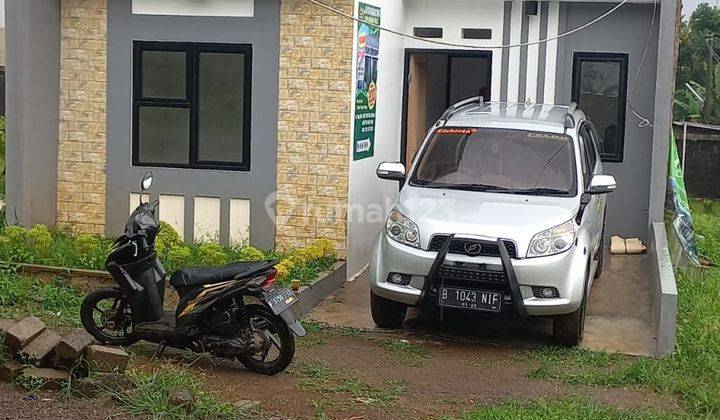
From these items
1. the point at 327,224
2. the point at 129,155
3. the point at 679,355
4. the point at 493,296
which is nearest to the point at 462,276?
the point at 493,296

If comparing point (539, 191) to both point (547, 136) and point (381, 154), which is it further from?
point (381, 154)

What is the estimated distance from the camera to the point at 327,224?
1117cm

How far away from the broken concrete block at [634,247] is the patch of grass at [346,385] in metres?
6.27

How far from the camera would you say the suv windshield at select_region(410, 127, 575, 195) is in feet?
31.6

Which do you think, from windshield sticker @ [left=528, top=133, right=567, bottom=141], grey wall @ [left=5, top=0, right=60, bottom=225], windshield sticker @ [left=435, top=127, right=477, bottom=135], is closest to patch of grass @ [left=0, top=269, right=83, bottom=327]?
grey wall @ [left=5, top=0, right=60, bottom=225]

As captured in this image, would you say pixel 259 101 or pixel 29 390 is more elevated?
pixel 259 101

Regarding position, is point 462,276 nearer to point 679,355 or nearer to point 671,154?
point 679,355

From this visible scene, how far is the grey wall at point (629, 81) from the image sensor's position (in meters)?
13.4

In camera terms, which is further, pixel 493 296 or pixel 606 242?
pixel 606 242

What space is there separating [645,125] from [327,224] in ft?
15.6

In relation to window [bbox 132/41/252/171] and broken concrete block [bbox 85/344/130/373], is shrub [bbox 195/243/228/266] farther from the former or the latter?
broken concrete block [bbox 85/344/130/373]

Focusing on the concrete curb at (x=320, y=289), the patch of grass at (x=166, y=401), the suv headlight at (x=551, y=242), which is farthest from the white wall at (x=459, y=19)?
the patch of grass at (x=166, y=401)

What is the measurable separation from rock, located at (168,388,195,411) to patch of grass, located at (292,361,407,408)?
1.31 meters

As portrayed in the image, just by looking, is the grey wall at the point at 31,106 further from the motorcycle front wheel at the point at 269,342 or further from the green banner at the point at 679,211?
the green banner at the point at 679,211
